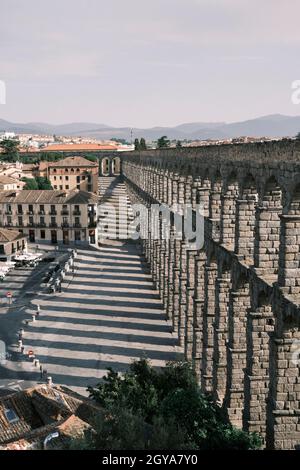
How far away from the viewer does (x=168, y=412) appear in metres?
21.7

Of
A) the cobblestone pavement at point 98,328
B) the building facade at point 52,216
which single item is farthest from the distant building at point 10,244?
the cobblestone pavement at point 98,328

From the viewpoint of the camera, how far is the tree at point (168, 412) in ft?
56.6

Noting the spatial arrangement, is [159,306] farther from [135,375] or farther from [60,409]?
[60,409]

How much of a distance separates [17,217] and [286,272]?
63763mm

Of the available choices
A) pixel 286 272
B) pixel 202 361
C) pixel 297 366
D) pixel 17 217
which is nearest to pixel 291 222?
pixel 286 272

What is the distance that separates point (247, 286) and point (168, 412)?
7.14 metres

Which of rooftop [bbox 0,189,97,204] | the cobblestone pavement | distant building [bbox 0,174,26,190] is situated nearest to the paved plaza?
the cobblestone pavement

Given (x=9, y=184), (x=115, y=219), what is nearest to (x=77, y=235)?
(x=115, y=219)

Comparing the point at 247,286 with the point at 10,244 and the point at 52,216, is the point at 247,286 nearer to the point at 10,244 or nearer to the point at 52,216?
the point at 10,244

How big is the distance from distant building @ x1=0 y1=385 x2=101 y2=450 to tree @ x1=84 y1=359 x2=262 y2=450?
1190 mm

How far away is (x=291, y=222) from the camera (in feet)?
62.4

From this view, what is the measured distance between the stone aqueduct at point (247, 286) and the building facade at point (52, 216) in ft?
128

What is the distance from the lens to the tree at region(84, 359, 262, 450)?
17.2 meters

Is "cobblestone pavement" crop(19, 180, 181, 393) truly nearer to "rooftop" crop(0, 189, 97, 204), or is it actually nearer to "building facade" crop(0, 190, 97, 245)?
"building facade" crop(0, 190, 97, 245)
